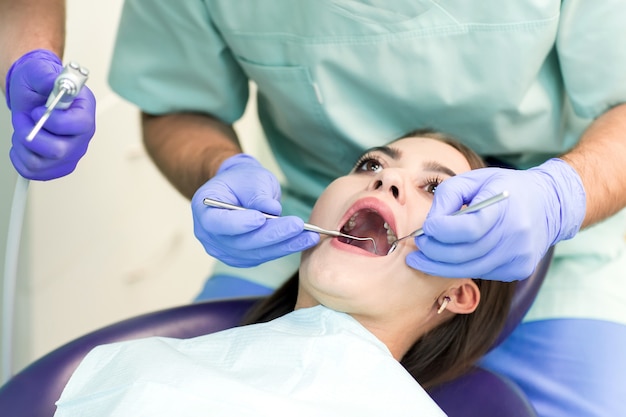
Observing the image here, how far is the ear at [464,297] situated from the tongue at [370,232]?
5.5 inches

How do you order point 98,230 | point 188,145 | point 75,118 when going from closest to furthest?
point 75,118 → point 188,145 → point 98,230

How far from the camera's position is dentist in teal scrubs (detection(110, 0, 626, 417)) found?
1.24 metres

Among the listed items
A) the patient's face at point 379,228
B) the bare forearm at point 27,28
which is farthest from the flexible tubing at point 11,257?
the patient's face at point 379,228

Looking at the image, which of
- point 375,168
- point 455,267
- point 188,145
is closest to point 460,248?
point 455,267

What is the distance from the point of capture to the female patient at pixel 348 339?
1104 mm

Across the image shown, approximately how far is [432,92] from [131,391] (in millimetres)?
743

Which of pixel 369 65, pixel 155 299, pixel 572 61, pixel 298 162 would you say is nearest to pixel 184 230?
pixel 155 299

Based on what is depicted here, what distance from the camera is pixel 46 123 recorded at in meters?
1.16

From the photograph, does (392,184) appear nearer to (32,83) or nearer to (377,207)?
(377,207)

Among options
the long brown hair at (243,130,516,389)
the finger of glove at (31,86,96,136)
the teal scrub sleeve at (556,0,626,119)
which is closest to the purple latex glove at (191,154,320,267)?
the finger of glove at (31,86,96,136)

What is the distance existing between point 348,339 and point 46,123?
1.74ft

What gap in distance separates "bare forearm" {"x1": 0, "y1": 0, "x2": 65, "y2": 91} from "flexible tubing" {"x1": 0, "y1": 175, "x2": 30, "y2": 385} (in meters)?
0.26

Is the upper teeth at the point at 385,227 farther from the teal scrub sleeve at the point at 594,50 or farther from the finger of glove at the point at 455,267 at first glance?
the teal scrub sleeve at the point at 594,50

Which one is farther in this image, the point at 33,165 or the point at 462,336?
the point at 462,336
